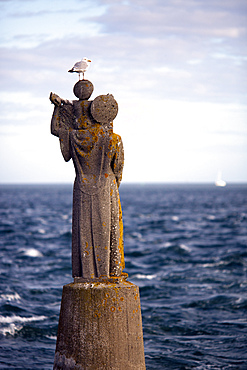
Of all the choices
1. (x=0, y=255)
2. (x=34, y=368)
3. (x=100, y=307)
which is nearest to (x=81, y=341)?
(x=100, y=307)

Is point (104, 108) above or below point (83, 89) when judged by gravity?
below

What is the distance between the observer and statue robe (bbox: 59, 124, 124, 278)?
7.24 metres

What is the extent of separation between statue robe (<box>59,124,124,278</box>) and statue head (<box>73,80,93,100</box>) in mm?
450

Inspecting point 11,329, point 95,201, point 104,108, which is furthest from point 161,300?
point 104,108

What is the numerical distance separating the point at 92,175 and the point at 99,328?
2065mm

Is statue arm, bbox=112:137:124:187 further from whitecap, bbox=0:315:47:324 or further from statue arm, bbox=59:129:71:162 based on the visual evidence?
whitecap, bbox=0:315:47:324

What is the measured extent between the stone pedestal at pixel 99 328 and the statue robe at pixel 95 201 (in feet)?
1.22

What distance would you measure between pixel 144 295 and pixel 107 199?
11239 millimetres

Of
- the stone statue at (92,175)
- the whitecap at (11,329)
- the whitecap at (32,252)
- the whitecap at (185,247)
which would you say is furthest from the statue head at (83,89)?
the whitecap at (185,247)

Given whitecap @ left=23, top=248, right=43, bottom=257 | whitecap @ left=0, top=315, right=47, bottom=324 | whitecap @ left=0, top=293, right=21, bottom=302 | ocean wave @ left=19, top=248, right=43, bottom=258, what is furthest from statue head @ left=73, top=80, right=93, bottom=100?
whitecap @ left=23, top=248, right=43, bottom=257

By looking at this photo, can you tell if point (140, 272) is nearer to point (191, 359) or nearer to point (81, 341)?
point (191, 359)

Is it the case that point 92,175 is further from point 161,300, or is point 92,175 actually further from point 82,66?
point 161,300

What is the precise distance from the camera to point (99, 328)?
6812 millimetres

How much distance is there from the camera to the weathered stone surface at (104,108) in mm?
7254
